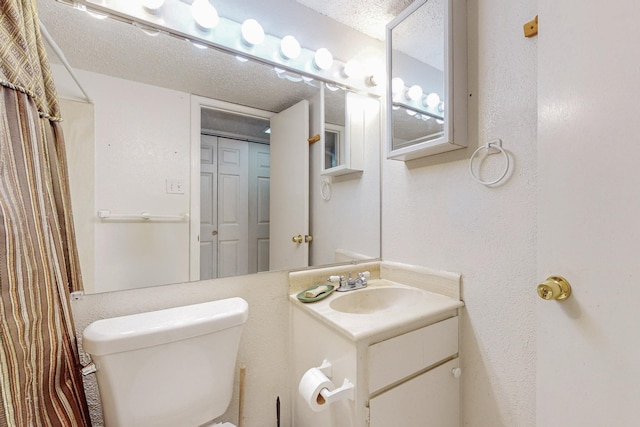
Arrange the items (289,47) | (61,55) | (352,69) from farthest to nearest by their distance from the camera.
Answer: (352,69) < (289,47) < (61,55)

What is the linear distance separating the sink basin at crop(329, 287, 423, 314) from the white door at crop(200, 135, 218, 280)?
57 cm

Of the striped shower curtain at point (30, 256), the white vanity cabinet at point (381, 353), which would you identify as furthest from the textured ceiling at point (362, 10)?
the white vanity cabinet at point (381, 353)

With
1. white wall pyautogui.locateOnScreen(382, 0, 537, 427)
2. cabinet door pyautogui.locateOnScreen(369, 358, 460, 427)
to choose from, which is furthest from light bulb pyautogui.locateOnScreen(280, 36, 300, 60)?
cabinet door pyautogui.locateOnScreen(369, 358, 460, 427)

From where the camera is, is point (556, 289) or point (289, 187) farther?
point (289, 187)

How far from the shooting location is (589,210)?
0.68 m

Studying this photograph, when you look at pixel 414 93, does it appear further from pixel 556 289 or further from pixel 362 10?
pixel 556 289

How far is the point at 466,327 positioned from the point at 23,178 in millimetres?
1491

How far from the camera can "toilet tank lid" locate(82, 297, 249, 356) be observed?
72 cm

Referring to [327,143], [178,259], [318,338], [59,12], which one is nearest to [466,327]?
[318,338]

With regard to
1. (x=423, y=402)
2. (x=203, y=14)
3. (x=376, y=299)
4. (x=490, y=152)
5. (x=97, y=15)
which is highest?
(x=203, y=14)

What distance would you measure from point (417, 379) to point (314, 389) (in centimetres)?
39

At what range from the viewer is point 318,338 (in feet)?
3.26

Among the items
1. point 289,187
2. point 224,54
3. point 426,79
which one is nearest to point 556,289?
point 426,79

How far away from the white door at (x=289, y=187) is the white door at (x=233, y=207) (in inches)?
4.8
